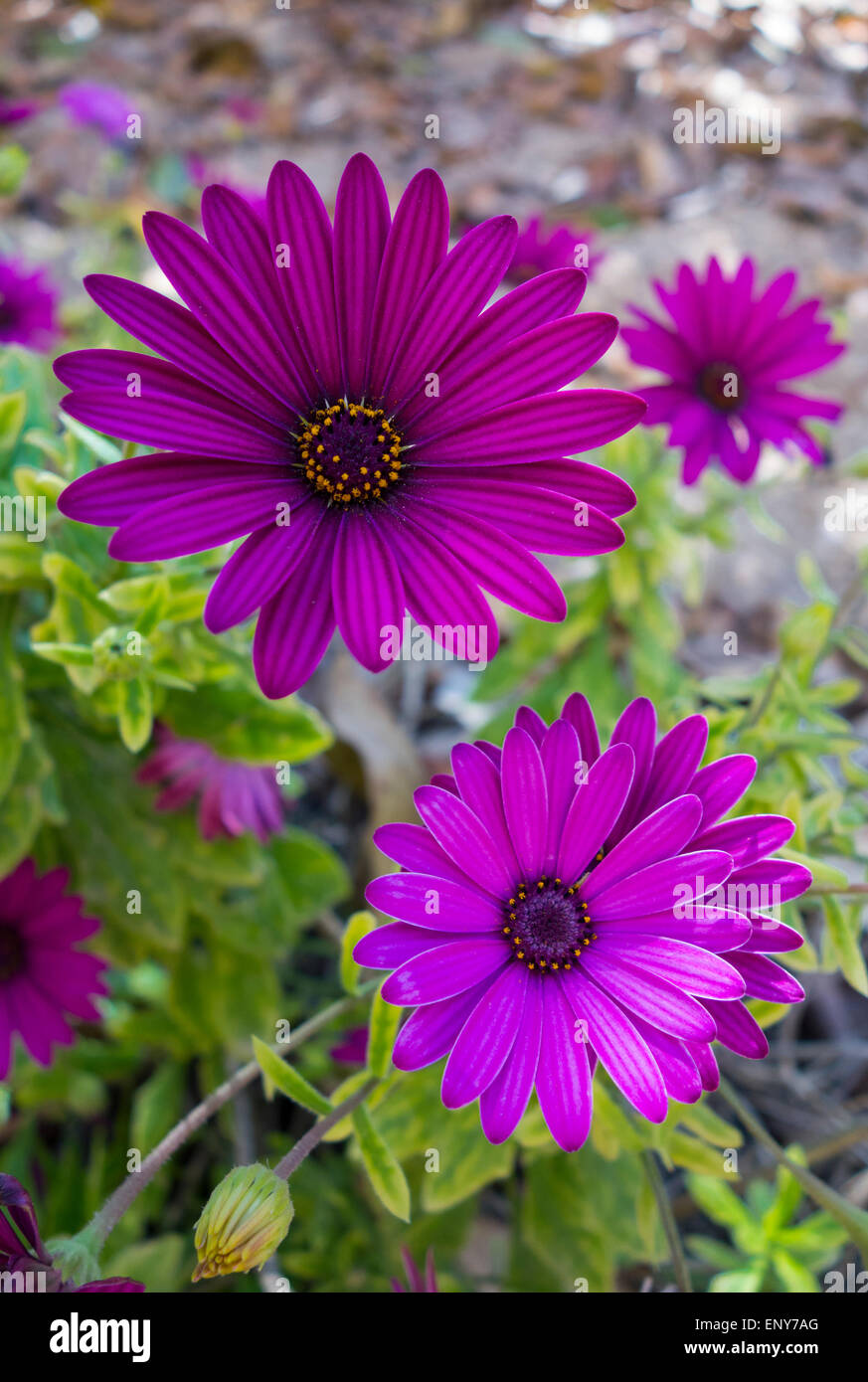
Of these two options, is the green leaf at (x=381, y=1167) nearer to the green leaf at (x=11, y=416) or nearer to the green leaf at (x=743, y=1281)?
the green leaf at (x=743, y=1281)

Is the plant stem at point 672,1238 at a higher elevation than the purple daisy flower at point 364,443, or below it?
below

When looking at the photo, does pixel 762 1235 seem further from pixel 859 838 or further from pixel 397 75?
pixel 397 75

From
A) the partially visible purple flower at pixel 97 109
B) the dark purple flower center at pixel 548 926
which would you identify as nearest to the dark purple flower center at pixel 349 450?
the dark purple flower center at pixel 548 926

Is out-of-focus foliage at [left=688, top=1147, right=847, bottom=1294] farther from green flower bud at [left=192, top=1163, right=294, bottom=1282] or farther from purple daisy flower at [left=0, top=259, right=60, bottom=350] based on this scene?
purple daisy flower at [left=0, top=259, right=60, bottom=350]

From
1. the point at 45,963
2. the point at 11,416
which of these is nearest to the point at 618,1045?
the point at 45,963

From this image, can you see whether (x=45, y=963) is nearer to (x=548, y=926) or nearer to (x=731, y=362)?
(x=548, y=926)
